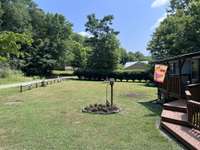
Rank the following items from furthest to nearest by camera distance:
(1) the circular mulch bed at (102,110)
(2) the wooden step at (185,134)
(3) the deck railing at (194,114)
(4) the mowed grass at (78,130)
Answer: (1) the circular mulch bed at (102,110)
(3) the deck railing at (194,114)
(4) the mowed grass at (78,130)
(2) the wooden step at (185,134)

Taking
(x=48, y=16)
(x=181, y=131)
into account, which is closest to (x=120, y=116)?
(x=181, y=131)

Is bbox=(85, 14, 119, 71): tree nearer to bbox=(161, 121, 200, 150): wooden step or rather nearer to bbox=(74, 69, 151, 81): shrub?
bbox=(74, 69, 151, 81): shrub

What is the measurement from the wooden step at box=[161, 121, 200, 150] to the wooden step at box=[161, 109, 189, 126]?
15cm

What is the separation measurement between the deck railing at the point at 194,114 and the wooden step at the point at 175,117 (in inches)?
15.9

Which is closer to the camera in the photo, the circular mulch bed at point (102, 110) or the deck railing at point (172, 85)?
the circular mulch bed at point (102, 110)

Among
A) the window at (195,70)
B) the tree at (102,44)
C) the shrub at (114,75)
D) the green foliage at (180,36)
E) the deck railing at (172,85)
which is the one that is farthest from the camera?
the tree at (102,44)

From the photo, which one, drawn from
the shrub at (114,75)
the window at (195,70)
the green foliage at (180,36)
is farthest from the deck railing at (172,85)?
the shrub at (114,75)

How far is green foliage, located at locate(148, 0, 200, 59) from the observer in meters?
24.9

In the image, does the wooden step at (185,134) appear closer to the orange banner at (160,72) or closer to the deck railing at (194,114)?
the deck railing at (194,114)

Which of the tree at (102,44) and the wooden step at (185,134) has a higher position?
the tree at (102,44)

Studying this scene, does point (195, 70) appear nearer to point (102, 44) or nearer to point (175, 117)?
point (175, 117)

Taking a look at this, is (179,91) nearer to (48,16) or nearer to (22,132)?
(22,132)

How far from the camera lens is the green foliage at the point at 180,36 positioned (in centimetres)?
2486

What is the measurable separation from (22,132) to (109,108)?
4394mm
